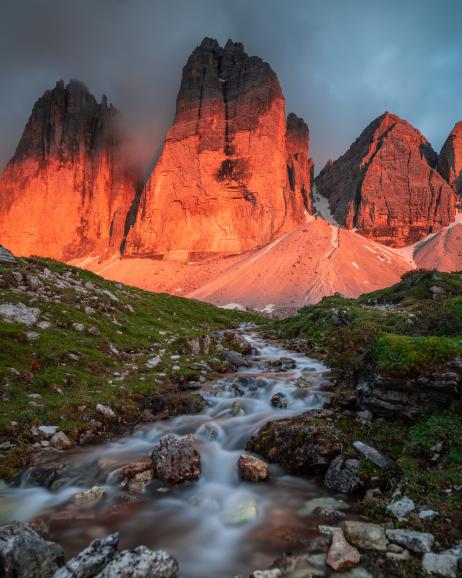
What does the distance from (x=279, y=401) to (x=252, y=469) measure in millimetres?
3581

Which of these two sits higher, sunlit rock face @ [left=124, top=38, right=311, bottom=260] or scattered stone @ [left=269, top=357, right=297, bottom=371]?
sunlit rock face @ [left=124, top=38, right=311, bottom=260]

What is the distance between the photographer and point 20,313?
40.2 ft

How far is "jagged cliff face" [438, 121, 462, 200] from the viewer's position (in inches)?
5261

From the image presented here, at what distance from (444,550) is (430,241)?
12399 centimetres

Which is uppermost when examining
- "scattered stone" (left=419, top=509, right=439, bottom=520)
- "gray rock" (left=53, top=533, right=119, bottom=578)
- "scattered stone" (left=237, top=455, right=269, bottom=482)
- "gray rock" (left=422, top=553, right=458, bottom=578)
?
"scattered stone" (left=419, top=509, right=439, bottom=520)

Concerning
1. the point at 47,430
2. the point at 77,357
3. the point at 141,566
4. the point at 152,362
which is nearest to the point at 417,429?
the point at 141,566

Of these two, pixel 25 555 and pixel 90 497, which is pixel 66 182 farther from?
pixel 25 555

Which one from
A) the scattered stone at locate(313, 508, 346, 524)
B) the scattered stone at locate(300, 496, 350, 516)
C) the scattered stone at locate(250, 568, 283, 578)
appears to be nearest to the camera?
the scattered stone at locate(250, 568, 283, 578)

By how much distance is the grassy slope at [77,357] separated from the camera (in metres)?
8.77

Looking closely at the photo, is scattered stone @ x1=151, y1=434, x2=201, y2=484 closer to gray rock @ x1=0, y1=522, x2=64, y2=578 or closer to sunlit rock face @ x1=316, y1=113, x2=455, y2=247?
gray rock @ x1=0, y1=522, x2=64, y2=578

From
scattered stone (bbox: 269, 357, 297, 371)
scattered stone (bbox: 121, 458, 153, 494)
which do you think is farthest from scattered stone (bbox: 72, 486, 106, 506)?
scattered stone (bbox: 269, 357, 297, 371)

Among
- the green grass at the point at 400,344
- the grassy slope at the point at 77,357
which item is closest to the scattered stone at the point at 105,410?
the grassy slope at the point at 77,357

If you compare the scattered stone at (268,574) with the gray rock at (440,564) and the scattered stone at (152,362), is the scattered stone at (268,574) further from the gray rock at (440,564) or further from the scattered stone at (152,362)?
the scattered stone at (152,362)

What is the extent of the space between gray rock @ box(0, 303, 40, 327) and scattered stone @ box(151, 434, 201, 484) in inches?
295
